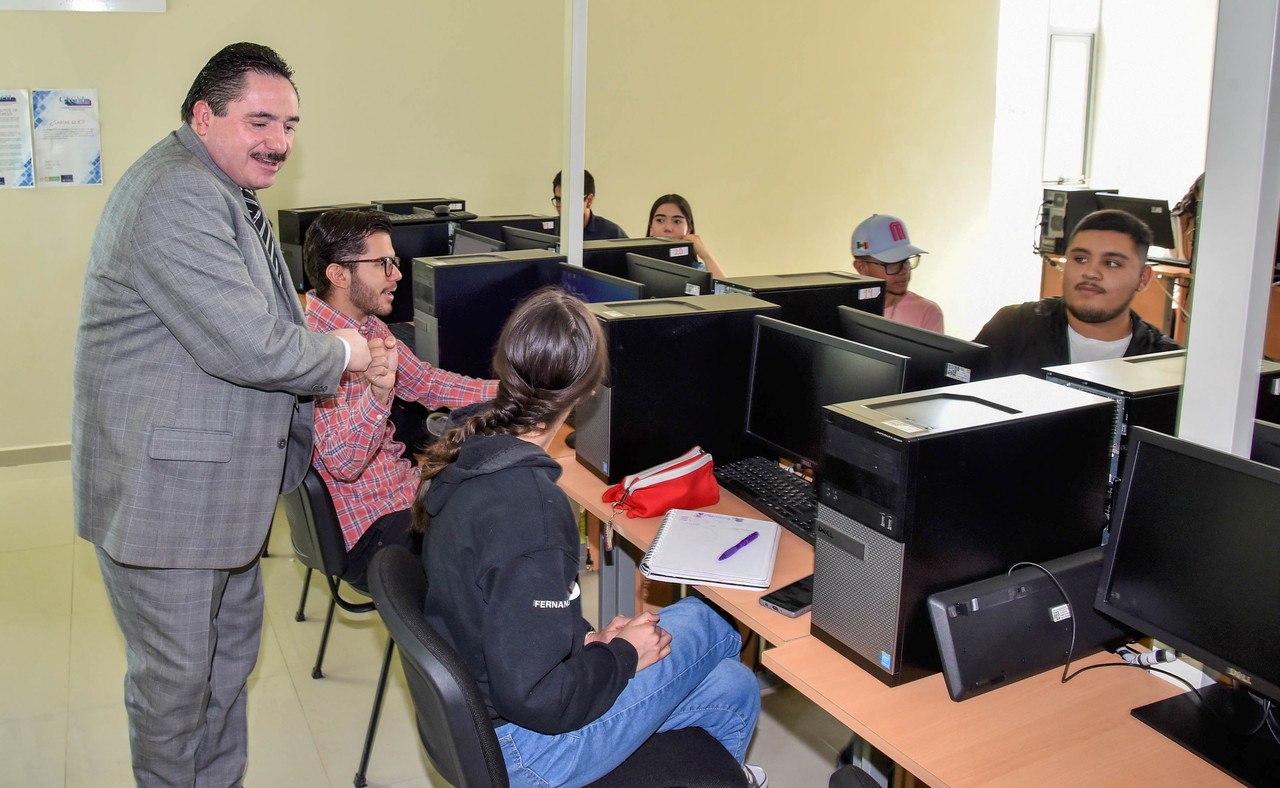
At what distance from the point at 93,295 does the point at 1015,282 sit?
6.54 meters

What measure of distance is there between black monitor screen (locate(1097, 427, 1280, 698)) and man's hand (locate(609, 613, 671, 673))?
680 millimetres

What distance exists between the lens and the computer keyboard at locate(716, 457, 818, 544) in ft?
6.72

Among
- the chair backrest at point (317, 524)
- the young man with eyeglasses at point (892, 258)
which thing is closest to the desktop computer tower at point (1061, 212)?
the young man with eyeglasses at point (892, 258)

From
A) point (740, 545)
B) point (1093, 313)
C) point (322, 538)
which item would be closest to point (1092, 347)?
point (1093, 313)

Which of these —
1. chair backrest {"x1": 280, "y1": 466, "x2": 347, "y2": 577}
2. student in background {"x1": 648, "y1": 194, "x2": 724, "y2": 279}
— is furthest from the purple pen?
student in background {"x1": 648, "y1": 194, "x2": 724, "y2": 279}

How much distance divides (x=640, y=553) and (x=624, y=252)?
1.20m

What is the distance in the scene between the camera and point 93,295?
5.75ft

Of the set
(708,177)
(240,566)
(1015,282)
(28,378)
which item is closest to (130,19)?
(28,378)

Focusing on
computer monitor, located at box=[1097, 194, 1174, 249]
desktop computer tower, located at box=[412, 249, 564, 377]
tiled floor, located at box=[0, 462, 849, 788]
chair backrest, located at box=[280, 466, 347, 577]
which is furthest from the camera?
computer monitor, located at box=[1097, 194, 1174, 249]

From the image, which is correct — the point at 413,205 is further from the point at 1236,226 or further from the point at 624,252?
the point at 1236,226

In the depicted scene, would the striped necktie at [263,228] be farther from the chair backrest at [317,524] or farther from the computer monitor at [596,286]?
the computer monitor at [596,286]

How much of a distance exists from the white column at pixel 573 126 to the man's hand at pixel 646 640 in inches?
68.3

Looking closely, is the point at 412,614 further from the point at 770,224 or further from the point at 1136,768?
the point at 770,224

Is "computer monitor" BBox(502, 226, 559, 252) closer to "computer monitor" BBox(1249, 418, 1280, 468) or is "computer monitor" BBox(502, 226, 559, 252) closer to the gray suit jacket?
the gray suit jacket
